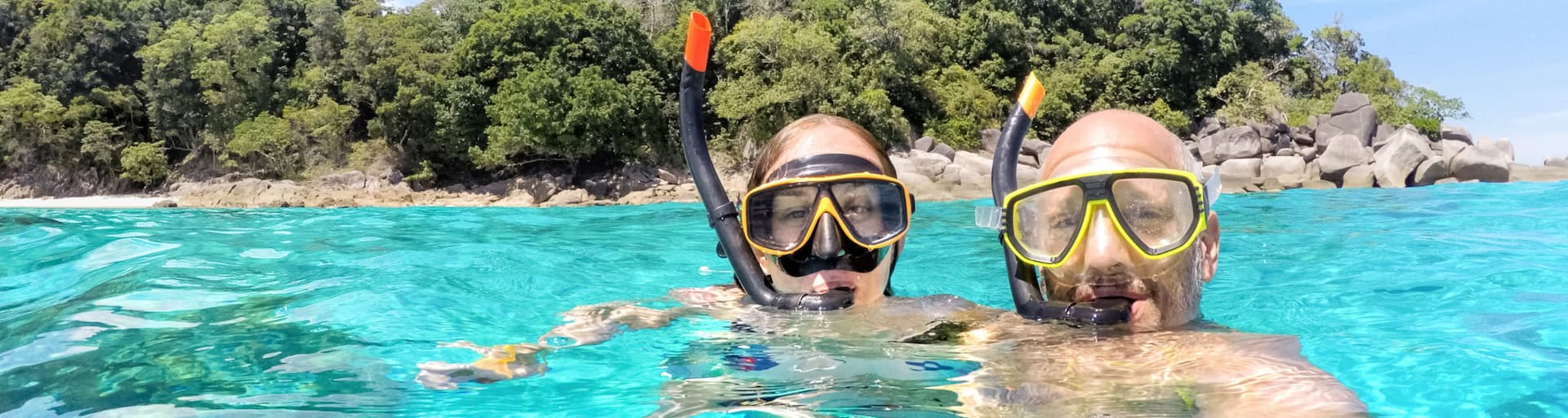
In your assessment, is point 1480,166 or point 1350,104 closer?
point 1480,166

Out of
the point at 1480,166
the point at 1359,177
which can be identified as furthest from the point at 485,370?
the point at 1480,166

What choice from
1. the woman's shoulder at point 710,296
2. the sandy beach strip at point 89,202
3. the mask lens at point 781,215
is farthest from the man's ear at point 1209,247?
the sandy beach strip at point 89,202

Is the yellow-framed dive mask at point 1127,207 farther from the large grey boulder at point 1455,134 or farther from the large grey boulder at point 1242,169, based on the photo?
the large grey boulder at point 1455,134

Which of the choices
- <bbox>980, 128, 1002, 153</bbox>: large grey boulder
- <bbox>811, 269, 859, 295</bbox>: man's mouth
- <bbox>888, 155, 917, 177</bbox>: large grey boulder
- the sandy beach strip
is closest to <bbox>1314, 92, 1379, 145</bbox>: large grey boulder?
<bbox>980, 128, 1002, 153</bbox>: large grey boulder

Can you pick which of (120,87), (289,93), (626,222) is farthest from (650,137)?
(120,87)

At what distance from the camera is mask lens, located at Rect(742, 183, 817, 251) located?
7.32ft

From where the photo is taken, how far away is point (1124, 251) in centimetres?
166

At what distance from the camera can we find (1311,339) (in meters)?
2.47

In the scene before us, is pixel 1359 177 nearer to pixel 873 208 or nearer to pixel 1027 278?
pixel 873 208

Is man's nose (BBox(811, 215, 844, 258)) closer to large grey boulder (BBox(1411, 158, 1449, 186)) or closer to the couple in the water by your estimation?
the couple in the water

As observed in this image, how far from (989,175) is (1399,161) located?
8.95m

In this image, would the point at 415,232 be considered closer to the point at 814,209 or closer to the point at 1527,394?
the point at 814,209

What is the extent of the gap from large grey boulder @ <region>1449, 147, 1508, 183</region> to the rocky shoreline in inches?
0.7

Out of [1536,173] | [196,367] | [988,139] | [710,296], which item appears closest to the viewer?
[196,367]
